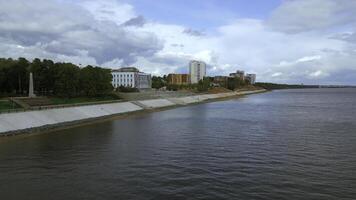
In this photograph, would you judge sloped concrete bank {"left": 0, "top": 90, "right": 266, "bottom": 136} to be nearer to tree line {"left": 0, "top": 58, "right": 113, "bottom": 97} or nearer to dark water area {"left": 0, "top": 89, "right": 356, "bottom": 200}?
dark water area {"left": 0, "top": 89, "right": 356, "bottom": 200}

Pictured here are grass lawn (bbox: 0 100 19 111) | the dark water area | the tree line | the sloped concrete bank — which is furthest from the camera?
the tree line

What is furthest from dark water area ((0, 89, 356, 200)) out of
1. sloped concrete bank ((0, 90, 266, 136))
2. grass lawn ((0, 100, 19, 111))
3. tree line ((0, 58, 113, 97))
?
tree line ((0, 58, 113, 97))

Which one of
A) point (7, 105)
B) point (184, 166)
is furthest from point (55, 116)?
point (184, 166)

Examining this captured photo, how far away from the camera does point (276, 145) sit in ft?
Result: 116

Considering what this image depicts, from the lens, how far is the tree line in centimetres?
9900

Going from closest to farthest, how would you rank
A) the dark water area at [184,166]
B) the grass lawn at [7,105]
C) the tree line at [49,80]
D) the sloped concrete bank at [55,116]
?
the dark water area at [184,166] < the sloped concrete bank at [55,116] < the grass lawn at [7,105] < the tree line at [49,80]

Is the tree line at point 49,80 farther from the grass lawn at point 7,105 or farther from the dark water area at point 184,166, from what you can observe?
the dark water area at point 184,166

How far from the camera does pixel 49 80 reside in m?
102

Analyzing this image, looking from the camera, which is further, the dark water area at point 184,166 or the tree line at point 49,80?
the tree line at point 49,80

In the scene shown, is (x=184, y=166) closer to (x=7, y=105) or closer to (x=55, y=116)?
(x=55, y=116)

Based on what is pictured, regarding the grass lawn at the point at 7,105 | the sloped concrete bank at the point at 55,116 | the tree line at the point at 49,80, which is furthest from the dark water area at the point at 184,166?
the tree line at the point at 49,80

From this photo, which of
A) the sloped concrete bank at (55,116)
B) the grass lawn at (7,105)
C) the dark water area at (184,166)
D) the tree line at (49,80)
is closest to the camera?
the dark water area at (184,166)

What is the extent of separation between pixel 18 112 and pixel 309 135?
36.7 meters

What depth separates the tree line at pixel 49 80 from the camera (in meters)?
99.0
